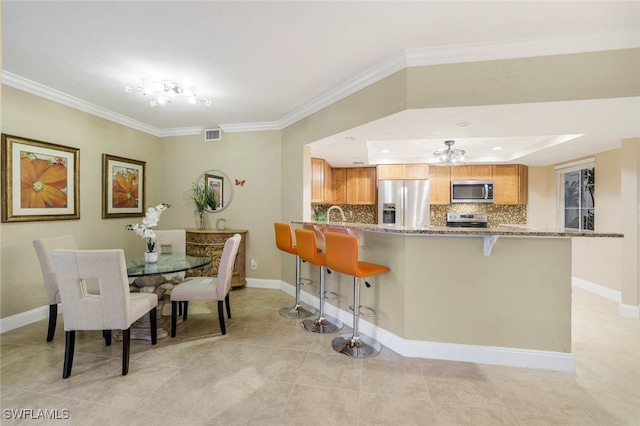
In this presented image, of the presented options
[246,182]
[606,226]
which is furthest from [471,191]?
[246,182]

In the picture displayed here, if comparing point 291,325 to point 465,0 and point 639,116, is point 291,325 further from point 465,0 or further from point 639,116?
point 639,116

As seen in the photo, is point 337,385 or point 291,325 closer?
point 337,385

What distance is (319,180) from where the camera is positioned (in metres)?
4.92

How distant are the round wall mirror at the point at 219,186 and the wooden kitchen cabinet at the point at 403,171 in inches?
111

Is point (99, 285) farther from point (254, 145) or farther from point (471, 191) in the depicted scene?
point (471, 191)

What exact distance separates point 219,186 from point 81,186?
Result: 1625 millimetres

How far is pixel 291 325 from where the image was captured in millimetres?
3090

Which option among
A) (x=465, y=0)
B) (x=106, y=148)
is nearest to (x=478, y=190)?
(x=465, y=0)

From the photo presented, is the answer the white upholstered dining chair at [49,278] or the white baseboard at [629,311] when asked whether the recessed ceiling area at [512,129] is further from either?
the white upholstered dining chair at [49,278]

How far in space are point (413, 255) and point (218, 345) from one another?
6.25 feet

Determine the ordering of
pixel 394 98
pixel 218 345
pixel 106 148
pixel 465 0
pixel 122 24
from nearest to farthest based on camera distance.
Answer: pixel 465 0, pixel 122 24, pixel 394 98, pixel 218 345, pixel 106 148

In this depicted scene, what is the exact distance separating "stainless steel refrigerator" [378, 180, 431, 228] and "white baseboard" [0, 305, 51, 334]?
193 inches

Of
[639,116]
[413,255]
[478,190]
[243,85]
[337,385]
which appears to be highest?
[243,85]

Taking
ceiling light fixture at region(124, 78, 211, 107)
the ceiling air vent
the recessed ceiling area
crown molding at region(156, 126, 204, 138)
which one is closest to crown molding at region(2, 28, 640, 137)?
the recessed ceiling area
